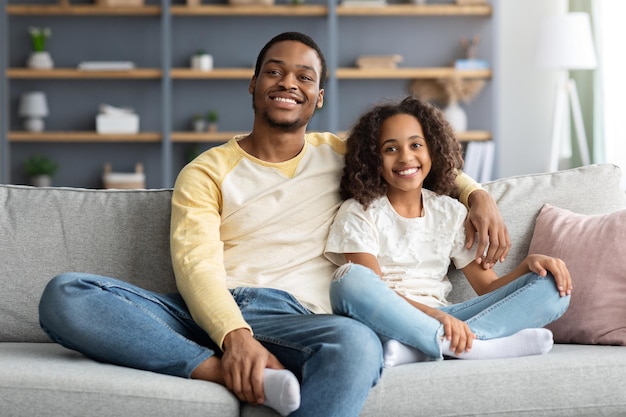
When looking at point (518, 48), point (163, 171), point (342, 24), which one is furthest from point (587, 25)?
point (163, 171)

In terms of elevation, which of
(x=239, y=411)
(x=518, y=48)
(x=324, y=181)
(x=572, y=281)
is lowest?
(x=239, y=411)

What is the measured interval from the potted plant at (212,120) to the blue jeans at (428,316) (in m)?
3.92

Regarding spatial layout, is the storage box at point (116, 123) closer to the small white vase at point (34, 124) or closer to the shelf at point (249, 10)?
the small white vase at point (34, 124)

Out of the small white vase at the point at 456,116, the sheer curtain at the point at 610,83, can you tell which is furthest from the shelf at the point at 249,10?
the sheer curtain at the point at 610,83

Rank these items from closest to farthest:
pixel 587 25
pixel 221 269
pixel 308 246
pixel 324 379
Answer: pixel 324 379, pixel 221 269, pixel 308 246, pixel 587 25

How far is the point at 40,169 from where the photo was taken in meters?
5.75

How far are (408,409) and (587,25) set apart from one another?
3626 mm

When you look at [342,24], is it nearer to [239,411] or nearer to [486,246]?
[486,246]

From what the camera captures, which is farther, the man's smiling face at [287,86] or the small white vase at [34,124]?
the small white vase at [34,124]

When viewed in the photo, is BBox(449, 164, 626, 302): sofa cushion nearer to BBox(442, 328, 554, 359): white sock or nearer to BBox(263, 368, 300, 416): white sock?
BBox(442, 328, 554, 359): white sock

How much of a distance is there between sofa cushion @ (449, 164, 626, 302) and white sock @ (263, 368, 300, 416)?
829 mm

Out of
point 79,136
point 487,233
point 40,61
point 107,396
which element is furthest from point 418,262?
point 40,61

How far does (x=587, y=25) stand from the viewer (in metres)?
4.91

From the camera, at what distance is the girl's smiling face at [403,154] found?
89.6 inches
